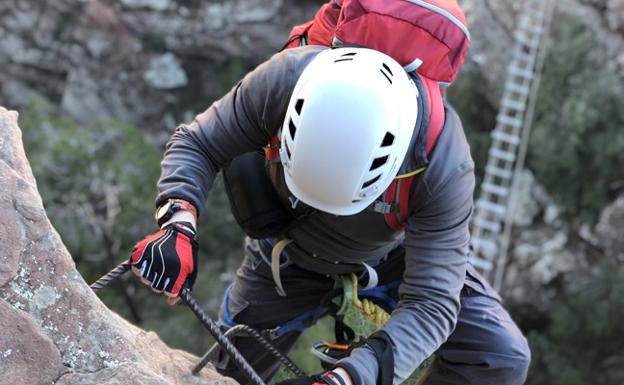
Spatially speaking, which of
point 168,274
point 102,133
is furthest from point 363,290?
point 102,133

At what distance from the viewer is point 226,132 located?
225 centimetres

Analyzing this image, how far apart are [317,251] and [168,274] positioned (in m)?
0.69

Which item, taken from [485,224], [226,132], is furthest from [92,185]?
[226,132]

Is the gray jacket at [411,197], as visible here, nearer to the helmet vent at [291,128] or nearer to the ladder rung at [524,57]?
the helmet vent at [291,128]

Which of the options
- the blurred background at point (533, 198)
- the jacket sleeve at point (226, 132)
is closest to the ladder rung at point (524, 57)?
the blurred background at point (533, 198)

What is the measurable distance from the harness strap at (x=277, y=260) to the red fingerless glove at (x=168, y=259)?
54 cm

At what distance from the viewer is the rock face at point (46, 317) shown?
1.74 m

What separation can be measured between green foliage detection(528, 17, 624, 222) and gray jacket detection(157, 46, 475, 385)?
10.2 meters

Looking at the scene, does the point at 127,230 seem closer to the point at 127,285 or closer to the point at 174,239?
the point at 127,285

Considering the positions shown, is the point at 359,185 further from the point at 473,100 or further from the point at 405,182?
the point at 473,100

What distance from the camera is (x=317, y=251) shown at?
8.43 feet

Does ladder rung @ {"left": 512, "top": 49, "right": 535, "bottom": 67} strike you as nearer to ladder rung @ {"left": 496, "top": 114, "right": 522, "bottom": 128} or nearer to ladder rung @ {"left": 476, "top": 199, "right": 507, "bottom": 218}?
ladder rung @ {"left": 496, "top": 114, "right": 522, "bottom": 128}

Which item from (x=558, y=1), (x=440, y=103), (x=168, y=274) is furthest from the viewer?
(x=558, y=1)

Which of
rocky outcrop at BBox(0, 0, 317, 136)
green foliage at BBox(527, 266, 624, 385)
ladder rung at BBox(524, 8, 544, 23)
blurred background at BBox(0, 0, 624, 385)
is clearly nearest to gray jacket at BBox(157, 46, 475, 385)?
blurred background at BBox(0, 0, 624, 385)
